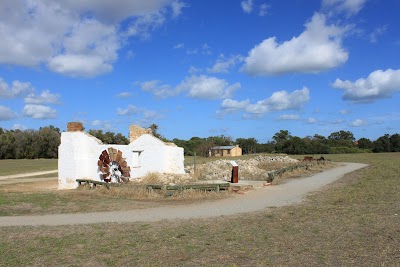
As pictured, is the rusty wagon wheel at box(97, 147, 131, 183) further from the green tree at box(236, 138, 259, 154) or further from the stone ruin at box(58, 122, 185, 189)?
the green tree at box(236, 138, 259, 154)

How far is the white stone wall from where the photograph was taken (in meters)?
20.5

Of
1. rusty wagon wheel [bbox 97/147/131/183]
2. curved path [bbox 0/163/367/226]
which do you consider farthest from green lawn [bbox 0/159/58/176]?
curved path [bbox 0/163/367/226]

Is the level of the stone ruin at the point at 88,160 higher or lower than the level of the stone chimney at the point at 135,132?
lower

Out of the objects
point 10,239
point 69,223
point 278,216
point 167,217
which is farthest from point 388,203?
point 10,239

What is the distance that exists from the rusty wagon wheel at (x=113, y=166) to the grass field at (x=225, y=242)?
33.7 feet

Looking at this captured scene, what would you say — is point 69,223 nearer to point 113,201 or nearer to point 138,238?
point 138,238

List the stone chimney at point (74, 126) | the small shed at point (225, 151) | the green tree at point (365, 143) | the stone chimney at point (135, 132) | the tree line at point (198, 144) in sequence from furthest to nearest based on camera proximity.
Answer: the green tree at point (365, 143), the small shed at point (225, 151), the tree line at point (198, 144), the stone chimney at point (135, 132), the stone chimney at point (74, 126)

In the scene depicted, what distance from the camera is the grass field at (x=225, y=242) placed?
6.95 meters

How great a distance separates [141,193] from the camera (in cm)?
1638

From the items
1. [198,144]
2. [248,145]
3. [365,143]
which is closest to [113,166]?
[198,144]

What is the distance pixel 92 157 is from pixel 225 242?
1420 centimetres

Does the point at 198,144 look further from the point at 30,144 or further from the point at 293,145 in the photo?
the point at 30,144

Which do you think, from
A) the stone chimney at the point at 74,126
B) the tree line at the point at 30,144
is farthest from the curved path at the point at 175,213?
the tree line at the point at 30,144

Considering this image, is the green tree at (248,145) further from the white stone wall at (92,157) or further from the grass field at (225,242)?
the grass field at (225,242)
